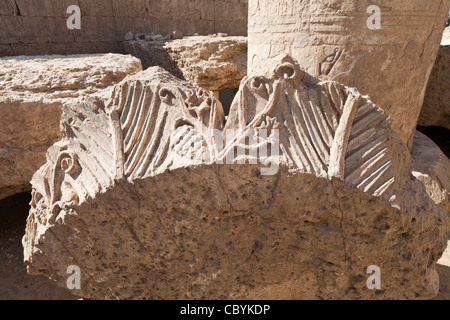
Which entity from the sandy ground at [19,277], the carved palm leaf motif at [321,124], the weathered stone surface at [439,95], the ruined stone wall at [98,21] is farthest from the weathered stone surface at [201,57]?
the carved palm leaf motif at [321,124]

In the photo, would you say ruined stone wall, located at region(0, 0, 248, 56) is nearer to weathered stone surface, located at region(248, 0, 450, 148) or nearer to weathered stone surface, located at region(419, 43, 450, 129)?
weathered stone surface, located at region(248, 0, 450, 148)

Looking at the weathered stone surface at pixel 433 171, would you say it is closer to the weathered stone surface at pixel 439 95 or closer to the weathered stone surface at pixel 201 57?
the weathered stone surface at pixel 439 95

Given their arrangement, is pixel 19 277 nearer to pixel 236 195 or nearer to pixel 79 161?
pixel 79 161

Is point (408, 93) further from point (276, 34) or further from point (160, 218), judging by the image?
point (160, 218)

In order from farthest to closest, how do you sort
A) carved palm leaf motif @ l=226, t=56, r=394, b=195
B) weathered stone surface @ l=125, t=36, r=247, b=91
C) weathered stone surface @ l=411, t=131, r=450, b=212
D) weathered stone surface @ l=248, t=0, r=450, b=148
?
weathered stone surface @ l=125, t=36, r=247, b=91 < weathered stone surface @ l=411, t=131, r=450, b=212 < weathered stone surface @ l=248, t=0, r=450, b=148 < carved palm leaf motif @ l=226, t=56, r=394, b=195

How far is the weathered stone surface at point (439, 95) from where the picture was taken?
373cm

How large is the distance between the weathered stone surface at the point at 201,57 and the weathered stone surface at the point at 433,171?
2.44 m

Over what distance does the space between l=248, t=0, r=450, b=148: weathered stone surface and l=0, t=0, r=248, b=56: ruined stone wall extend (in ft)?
8.88

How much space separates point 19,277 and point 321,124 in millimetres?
3022

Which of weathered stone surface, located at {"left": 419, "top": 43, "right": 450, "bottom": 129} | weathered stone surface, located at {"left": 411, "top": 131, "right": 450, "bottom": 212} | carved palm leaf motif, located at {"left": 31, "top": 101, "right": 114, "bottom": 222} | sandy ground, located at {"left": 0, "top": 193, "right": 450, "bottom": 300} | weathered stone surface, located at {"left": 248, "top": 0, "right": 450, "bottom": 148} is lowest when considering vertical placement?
sandy ground, located at {"left": 0, "top": 193, "right": 450, "bottom": 300}

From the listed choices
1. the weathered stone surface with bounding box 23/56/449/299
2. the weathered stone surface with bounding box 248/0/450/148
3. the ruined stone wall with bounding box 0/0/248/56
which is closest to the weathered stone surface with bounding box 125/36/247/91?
the ruined stone wall with bounding box 0/0/248/56

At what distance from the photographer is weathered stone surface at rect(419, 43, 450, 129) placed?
373 centimetres

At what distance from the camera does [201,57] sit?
4.28m

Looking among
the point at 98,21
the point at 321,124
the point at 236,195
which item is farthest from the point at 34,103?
the point at 98,21
